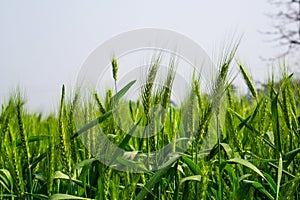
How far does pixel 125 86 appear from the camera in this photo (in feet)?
4.25

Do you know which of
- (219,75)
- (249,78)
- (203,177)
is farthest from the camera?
(249,78)

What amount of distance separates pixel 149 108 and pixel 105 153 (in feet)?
0.51

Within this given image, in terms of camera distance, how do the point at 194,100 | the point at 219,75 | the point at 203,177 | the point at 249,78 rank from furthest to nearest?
the point at 249,78 → the point at 194,100 → the point at 219,75 → the point at 203,177

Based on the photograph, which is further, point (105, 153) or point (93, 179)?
point (93, 179)

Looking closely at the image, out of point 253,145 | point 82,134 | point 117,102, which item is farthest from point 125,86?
point 253,145

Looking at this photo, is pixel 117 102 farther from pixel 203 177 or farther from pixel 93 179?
pixel 203 177

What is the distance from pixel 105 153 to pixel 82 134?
0.08 m

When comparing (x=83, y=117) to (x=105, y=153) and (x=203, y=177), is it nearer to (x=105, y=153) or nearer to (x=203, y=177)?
(x=105, y=153)

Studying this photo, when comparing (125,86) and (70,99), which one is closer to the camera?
(70,99)

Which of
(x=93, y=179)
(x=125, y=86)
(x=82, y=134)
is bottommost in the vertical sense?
(x=93, y=179)

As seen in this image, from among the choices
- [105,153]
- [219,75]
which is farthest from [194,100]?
[105,153]

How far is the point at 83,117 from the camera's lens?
1204 mm

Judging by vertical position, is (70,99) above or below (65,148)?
above

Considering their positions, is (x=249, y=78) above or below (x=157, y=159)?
above
